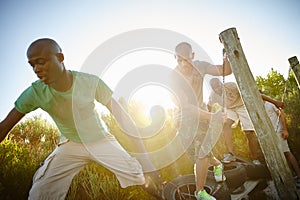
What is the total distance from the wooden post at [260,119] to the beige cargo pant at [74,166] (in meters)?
1.61

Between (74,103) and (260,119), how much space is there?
2344 mm

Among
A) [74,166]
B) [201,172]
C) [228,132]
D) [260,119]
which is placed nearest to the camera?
[74,166]

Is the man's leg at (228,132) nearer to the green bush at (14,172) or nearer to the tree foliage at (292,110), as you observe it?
the tree foliage at (292,110)

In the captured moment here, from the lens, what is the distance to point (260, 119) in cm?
295

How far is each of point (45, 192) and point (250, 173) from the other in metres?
4.74

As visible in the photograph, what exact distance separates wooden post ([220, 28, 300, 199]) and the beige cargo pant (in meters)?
1.61

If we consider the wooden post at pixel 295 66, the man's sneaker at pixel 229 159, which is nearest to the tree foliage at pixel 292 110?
the wooden post at pixel 295 66

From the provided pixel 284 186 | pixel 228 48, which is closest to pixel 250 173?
pixel 284 186

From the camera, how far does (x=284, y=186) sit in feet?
9.49

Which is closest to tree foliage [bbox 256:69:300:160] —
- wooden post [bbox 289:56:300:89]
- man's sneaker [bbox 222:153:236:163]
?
wooden post [bbox 289:56:300:89]

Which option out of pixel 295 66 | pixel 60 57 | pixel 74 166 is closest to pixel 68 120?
pixel 74 166

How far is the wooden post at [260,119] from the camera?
2.88m

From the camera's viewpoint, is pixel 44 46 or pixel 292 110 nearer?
pixel 44 46

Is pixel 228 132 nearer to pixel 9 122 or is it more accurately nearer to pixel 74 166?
pixel 74 166
